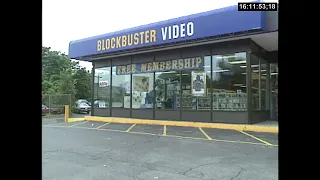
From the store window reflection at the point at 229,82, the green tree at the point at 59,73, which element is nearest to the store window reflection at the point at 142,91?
the store window reflection at the point at 229,82

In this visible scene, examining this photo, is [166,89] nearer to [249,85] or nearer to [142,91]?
[142,91]

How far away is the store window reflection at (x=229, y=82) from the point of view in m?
16.0

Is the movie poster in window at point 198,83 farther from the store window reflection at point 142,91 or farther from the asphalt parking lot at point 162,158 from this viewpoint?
the asphalt parking lot at point 162,158

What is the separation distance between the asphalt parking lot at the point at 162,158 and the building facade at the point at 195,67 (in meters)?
4.85

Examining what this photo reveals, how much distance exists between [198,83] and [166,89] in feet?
7.39

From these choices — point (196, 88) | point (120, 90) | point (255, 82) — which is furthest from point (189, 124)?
point (120, 90)

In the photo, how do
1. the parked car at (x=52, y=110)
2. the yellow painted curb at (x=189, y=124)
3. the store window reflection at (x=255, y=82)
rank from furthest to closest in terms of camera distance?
the parked car at (x=52, y=110) → the store window reflection at (x=255, y=82) → the yellow painted curb at (x=189, y=124)

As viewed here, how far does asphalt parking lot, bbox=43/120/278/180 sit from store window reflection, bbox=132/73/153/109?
24.8 ft

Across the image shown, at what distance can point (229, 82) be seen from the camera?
53.5 ft

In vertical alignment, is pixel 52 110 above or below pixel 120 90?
below
